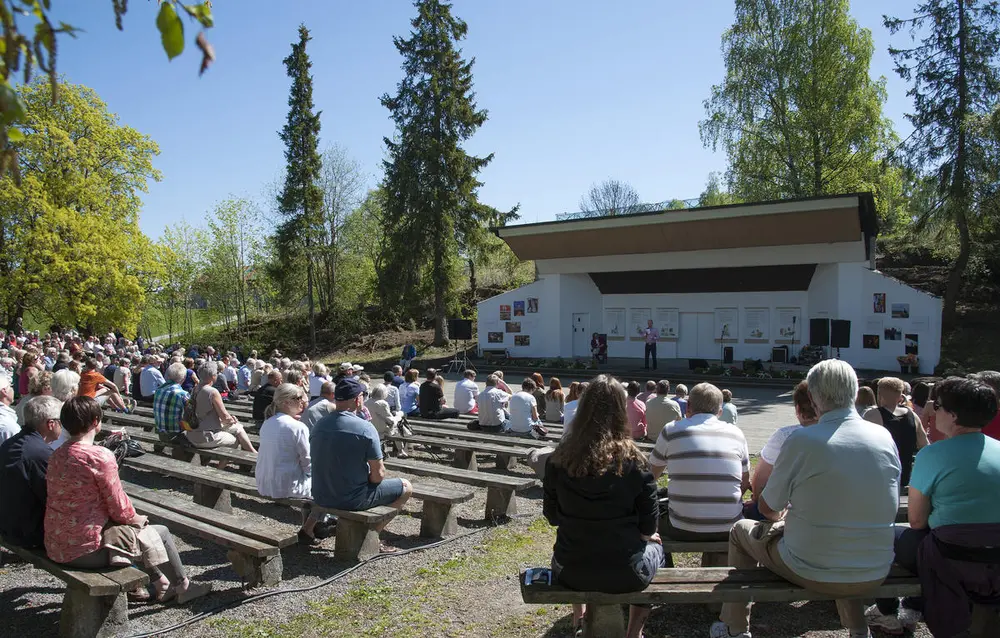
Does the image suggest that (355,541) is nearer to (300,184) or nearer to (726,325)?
(726,325)

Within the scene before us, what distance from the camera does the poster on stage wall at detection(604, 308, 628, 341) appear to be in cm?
2698

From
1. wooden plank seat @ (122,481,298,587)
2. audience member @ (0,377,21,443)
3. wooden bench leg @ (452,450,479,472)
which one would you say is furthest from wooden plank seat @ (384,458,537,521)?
audience member @ (0,377,21,443)

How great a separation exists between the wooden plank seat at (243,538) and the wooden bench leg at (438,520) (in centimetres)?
143

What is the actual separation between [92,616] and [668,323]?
23995 mm

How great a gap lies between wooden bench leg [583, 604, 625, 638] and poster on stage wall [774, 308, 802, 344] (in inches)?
888

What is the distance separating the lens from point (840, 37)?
26344 mm

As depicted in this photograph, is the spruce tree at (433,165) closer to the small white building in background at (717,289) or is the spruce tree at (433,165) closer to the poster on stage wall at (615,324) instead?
A: the small white building in background at (717,289)

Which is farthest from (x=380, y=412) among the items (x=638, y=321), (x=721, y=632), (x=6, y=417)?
(x=638, y=321)

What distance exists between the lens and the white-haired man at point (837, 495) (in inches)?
119

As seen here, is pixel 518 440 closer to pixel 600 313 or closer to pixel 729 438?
pixel 729 438

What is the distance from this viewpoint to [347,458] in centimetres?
500

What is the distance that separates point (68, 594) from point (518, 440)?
5.31 meters

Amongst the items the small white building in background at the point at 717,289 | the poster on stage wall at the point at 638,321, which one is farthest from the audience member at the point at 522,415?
the poster on stage wall at the point at 638,321

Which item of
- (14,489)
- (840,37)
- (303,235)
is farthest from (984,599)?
(303,235)
